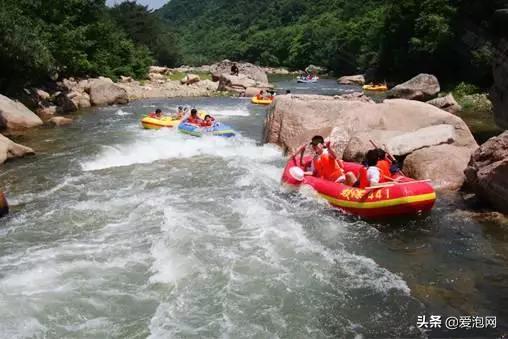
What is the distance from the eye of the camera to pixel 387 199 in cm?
783

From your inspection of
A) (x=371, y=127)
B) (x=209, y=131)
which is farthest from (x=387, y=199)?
(x=209, y=131)

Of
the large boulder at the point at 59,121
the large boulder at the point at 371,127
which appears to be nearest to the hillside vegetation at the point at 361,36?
the large boulder at the point at 371,127

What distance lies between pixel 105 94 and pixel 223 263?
21.1 m

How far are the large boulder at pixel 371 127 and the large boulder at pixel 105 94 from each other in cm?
1427

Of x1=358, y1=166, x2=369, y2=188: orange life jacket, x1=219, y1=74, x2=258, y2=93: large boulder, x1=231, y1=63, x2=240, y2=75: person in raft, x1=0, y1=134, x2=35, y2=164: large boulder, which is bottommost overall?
x1=219, y1=74, x2=258, y2=93: large boulder

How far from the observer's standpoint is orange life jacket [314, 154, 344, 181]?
9.22 meters

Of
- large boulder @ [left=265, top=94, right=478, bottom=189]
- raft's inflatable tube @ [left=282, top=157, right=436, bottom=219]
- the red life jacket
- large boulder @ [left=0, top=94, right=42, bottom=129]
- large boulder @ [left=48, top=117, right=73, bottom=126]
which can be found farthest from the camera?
large boulder @ [left=48, top=117, right=73, bottom=126]

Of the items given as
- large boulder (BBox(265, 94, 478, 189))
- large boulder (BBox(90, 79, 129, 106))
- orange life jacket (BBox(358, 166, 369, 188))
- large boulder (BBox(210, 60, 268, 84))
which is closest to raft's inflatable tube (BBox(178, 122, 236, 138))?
large boulder (BBox(265, 94, 478, 189))

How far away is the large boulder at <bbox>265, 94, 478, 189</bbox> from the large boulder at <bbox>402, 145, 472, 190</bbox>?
0.06 feet

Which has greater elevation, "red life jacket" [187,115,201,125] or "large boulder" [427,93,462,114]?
"red life jacket" [187,115,201,125]

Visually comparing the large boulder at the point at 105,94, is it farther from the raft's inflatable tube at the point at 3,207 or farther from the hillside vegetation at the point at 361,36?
the hillside vegetation at the point at 361,36

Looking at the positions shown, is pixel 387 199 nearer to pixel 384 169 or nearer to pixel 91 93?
pixel 384 169

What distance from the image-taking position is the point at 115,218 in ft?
27.2

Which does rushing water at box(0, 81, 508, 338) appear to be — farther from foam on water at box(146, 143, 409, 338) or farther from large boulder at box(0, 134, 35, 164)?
large boulder at box(0, 134, 35, 164)
